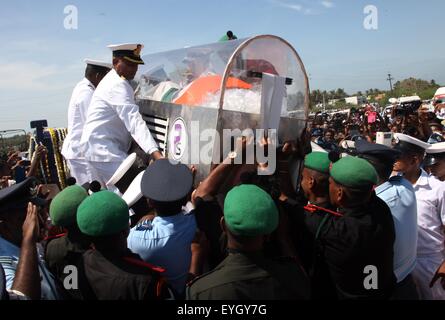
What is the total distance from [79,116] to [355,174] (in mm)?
2987

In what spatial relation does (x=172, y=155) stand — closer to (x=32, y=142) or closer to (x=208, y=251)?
(x=208, y=251)

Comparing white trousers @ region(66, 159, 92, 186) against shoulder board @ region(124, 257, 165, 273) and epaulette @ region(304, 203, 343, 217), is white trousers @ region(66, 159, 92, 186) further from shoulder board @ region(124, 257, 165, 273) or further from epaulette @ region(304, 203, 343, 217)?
epaulette @ region(304, 203, 343, 217)

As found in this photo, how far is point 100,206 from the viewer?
176 cm

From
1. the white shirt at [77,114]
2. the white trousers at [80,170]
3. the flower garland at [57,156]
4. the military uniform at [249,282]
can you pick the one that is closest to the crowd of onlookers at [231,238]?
the military uniform at [249,282]

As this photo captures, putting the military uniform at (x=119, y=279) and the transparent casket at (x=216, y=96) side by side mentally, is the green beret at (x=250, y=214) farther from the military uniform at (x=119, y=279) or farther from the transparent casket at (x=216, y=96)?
the transparent casket at (x=216, y=96)

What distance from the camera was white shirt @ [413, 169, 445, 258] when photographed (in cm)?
272

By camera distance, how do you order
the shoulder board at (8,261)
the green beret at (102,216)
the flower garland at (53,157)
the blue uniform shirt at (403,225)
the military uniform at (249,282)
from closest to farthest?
the military uniform at (249,282), the green beret at (102,216), the shoulder board at (8,261), the blue uniform shirt at (403,225), the flower garland at (53,157)

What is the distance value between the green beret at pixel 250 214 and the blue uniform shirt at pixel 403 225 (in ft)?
3.94

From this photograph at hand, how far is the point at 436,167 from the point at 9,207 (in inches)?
130

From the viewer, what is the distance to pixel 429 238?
8.96 ft

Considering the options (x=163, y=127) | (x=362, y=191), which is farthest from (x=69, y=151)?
(x=362, y=191)

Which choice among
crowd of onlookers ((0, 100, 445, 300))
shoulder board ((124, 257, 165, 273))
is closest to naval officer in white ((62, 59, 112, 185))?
crowd of onlookers ((0, 100, 445, 300))

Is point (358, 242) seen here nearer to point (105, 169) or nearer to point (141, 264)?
point (141, 264)

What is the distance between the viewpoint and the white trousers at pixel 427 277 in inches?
104
